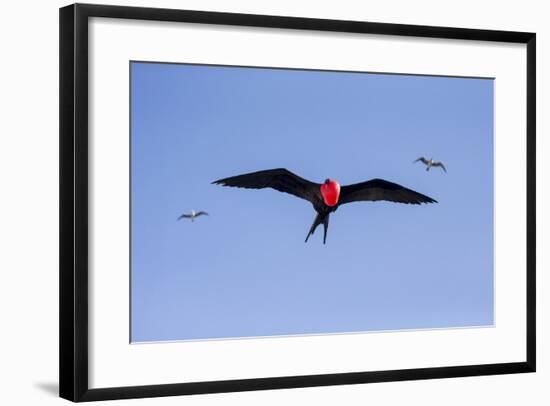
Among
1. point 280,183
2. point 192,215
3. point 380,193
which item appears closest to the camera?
point 192,215

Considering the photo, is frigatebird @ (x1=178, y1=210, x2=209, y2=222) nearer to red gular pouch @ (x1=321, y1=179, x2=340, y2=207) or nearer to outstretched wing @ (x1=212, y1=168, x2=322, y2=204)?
outstretched wing @ (x1=212, y1=168, x2=322, y2=204)

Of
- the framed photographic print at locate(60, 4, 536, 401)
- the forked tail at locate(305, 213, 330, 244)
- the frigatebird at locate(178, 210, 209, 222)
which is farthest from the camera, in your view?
the forked tail at locate(305, 213, 330, 244)

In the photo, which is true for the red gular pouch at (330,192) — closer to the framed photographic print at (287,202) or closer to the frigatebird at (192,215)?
the framed photographic print at (287,202)

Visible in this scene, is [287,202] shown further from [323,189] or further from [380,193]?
[380,193]

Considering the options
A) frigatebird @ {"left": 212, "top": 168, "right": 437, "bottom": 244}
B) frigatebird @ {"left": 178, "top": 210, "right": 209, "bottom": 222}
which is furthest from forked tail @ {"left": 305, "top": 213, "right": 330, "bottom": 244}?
frigatebird @ {"left": 178, "top": 210, "right": 209, "bottom": 222}

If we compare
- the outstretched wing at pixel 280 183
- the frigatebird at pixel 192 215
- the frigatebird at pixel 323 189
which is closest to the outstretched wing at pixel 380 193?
the frigatebird at pixel 323 189

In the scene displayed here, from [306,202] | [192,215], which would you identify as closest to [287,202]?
[306,202]

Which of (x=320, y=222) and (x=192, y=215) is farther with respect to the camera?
(x=320, y=222)
